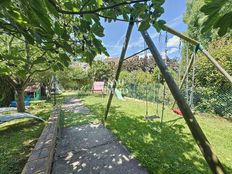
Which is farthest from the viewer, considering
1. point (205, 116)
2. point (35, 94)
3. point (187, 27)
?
point (35, 94)

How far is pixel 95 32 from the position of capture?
119cm

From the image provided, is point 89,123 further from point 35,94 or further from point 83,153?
point 35,94

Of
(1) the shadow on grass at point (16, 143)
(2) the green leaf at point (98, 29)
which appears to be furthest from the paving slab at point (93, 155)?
(2) the green leaf at point (98, 29)

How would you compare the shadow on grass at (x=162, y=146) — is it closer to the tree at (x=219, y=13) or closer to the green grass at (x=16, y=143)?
the green grass at (x=16, y=143)

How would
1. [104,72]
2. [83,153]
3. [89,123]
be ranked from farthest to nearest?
[104,72] < [89,123] < [83,153]

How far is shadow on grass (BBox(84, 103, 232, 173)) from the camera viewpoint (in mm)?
3548

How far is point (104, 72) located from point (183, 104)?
76.8ft

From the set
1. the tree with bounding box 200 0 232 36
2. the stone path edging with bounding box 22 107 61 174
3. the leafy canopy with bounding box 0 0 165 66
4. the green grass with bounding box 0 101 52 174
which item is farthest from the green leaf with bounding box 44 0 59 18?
the green grass with bounding box 0 101 52 174

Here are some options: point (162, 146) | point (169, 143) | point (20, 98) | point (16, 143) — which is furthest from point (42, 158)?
point (20, 98)

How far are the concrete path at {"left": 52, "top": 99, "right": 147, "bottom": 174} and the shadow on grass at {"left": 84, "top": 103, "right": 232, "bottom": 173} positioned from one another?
0.26 m

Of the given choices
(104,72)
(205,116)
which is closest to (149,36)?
(205,116)

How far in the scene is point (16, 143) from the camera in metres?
5.24

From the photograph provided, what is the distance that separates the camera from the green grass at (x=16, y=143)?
391 cm

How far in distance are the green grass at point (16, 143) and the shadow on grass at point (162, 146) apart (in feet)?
7.51
